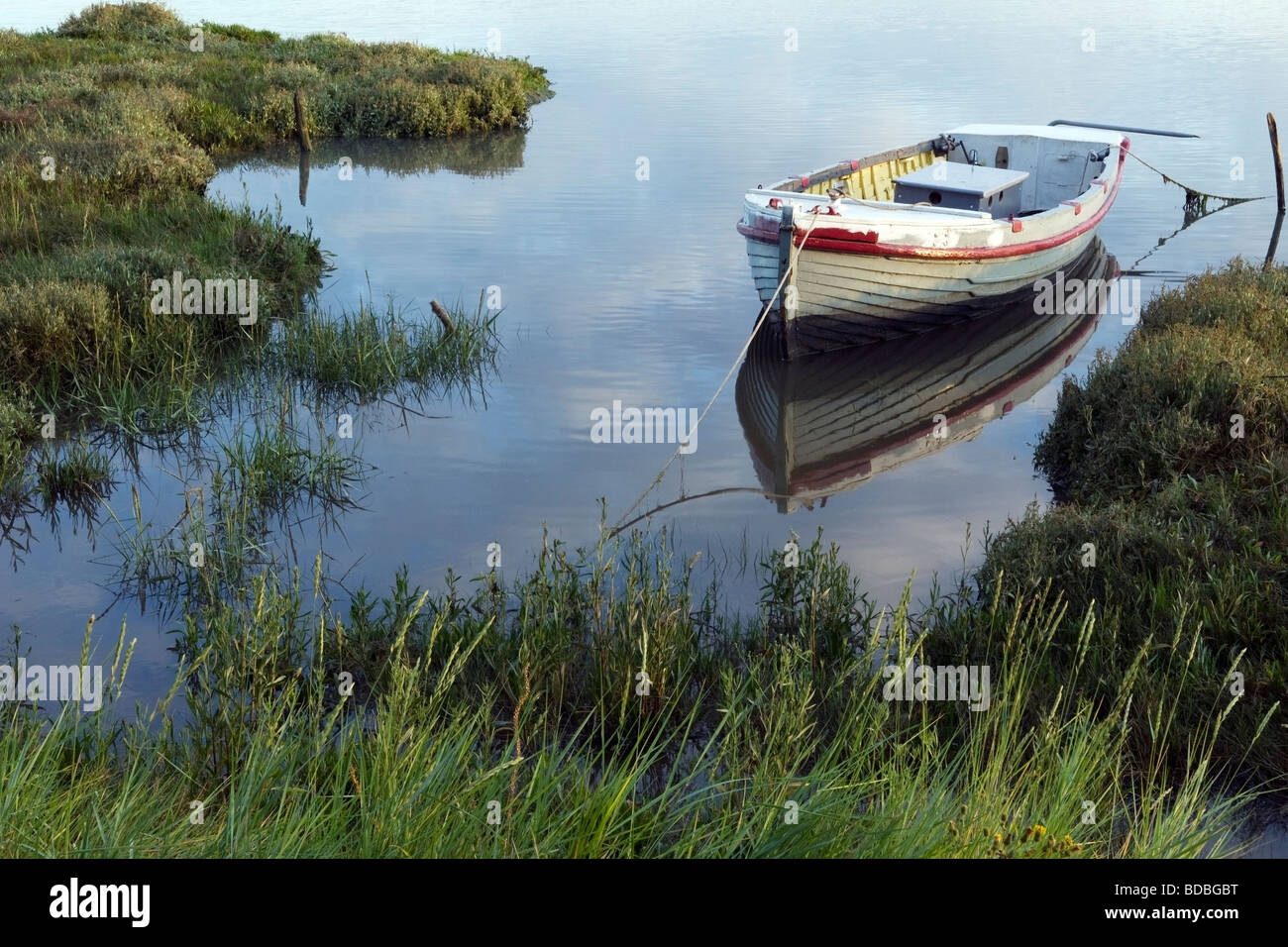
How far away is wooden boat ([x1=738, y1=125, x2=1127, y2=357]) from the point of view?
1245cm

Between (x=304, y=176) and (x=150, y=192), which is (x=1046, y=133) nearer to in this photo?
(x=150, y=192)

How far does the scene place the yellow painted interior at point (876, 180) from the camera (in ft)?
49.9

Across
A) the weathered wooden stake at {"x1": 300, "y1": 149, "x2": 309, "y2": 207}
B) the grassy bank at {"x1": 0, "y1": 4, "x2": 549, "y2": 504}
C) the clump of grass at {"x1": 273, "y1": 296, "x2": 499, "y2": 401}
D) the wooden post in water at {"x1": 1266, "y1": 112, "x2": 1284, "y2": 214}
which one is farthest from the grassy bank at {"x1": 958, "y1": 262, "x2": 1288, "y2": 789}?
the weathered wooden stake at {"x1": 300, "y1": 149, "x2": 309, "y2": 207}

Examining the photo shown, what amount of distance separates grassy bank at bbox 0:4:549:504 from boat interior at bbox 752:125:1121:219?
610 cm

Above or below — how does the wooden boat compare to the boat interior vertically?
below

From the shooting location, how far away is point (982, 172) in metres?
15.6

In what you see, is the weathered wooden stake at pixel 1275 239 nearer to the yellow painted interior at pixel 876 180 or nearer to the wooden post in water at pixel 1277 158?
the wooden post in water at pixel 1277 158

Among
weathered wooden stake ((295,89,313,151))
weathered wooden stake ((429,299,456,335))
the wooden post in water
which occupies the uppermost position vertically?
weathered wooden stake ((295,89,313,151))

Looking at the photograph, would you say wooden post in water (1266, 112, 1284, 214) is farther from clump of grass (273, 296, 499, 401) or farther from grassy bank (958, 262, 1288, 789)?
clump of grass (273, 296, 499, 401)

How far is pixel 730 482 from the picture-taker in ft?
34.8

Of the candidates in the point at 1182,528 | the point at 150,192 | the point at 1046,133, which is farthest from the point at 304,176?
the point at 1182,528

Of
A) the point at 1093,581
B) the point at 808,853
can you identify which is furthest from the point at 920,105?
the point at 808,853

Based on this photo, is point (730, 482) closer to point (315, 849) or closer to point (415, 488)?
point (415, 488)

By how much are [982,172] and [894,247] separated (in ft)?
12.3
